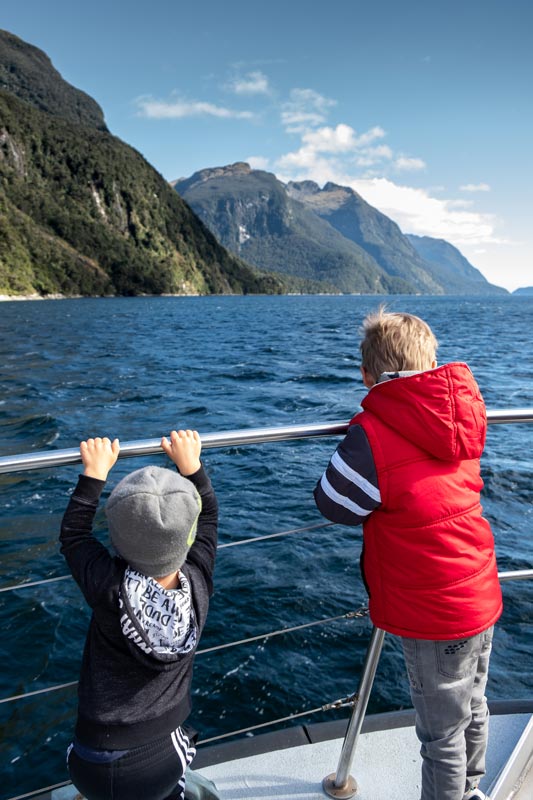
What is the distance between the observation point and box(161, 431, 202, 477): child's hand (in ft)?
5.25

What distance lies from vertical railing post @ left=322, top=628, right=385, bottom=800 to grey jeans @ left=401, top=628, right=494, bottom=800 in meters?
0.14

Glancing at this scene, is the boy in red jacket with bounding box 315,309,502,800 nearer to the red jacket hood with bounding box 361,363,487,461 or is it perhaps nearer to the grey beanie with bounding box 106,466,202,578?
the red jacket hood with bounding box 361,363,487,461

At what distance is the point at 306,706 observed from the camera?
450 cm

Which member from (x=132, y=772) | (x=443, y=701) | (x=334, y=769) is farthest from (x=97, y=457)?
(x=334, y=769)

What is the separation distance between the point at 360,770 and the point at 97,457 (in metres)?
1.43

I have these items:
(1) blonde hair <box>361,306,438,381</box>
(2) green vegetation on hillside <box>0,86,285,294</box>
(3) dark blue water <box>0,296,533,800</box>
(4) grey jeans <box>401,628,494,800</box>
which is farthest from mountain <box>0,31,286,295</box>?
(4) grey jeans <box>401,628,494,800</box>

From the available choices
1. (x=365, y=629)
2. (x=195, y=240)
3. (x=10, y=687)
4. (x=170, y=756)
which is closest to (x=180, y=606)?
(x=170, y=756)

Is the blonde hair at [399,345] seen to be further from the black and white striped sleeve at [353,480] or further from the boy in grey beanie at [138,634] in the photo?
the boy in grey beanie at [138,634]

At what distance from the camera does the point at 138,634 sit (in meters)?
1.28

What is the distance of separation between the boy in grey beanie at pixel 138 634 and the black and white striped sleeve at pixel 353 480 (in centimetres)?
40

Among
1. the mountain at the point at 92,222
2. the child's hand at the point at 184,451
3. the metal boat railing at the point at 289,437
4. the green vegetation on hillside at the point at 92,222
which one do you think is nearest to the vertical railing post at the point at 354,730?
the metal boat railing at the point at 289,437

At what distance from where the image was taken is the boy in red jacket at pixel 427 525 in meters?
1.52

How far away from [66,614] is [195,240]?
16049 centimetres

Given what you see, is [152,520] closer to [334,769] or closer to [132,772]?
[132,772]
